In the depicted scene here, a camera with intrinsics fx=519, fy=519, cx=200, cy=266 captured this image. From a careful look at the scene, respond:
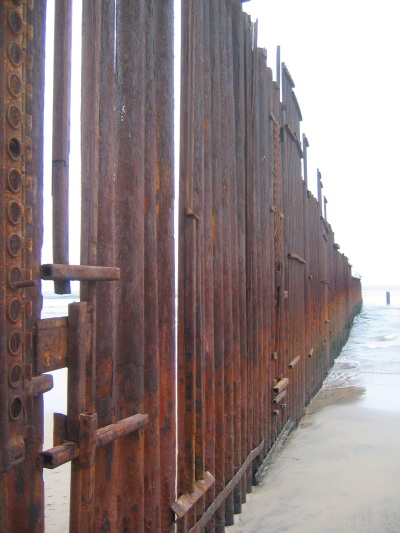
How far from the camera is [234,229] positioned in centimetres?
409

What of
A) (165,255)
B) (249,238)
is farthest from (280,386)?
(165,255)

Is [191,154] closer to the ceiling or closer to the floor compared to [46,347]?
closer to the ceiling

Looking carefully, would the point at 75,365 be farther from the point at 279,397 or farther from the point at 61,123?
the point at 279,397

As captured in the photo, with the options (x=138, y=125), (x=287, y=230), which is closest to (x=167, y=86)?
(x=138, y=125)

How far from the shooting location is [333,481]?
4875 millimetres

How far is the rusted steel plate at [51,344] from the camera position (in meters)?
1.76

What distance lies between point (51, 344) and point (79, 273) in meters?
0.28

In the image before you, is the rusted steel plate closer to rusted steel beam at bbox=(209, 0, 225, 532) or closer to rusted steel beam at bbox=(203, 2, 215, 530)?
rusted steel beam at bbox=(203, 2, 215, 530)

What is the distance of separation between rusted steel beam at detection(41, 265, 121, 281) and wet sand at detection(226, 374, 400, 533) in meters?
2.68

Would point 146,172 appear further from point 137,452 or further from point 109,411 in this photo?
point 137,452

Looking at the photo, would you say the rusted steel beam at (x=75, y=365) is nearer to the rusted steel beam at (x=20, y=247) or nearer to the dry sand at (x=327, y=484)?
the rusted steel beam at (x=20, y=247)

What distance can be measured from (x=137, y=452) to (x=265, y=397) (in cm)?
296

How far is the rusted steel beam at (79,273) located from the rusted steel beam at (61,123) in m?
0.04

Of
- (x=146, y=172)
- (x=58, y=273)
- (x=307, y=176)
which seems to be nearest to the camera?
(x=58, y=273)
